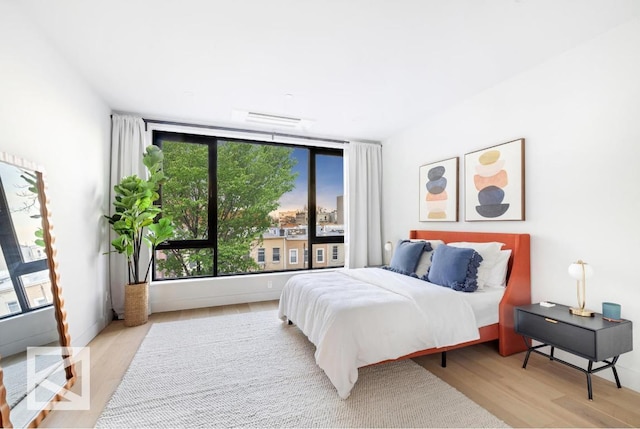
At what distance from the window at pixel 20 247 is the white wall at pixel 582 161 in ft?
13.2

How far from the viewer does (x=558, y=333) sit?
220 centimetres

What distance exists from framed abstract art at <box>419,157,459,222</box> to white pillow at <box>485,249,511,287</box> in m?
0.84

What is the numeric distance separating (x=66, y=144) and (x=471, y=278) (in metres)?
3.89

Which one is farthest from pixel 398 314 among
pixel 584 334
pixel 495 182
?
pixel 495 182

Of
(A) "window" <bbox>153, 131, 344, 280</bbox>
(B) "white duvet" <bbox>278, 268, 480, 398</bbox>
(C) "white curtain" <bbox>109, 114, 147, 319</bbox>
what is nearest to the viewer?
(B) "white duvet" <bbox>278, 268, 480, 398</bbox>

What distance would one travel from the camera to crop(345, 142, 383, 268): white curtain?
4.93m

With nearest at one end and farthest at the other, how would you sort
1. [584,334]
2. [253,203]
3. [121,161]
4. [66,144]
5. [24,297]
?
[24,297] → [584,334] → [66,144] → [121,161] → [253,203]

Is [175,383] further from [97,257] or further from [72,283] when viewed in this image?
[97,257]

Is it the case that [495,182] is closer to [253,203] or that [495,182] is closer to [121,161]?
[253,203]

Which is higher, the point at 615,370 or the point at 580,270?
the point at 580,270

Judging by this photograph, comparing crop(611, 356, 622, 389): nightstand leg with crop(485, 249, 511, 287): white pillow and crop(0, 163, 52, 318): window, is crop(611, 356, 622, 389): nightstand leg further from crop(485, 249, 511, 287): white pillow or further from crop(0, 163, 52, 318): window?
crop(0, 163, 52, 318): window

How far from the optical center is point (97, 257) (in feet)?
10.9

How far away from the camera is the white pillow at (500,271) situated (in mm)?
2879

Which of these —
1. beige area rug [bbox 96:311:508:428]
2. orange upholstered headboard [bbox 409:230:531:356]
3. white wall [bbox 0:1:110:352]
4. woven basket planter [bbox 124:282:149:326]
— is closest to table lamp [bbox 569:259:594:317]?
orange upholstered headboard [bbox 409:230:531:356]
